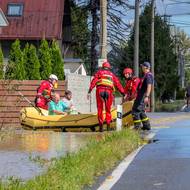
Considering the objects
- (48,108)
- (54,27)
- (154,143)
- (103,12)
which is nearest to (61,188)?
(154,143)

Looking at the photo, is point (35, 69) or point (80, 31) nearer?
point (35, 69)

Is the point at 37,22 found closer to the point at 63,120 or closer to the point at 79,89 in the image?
the point at 79,89

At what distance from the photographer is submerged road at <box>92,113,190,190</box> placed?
9.36 metres

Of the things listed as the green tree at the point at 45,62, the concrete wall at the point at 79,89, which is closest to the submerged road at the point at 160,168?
the concrete wall at the point at 79,89

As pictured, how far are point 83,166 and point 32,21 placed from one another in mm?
30942

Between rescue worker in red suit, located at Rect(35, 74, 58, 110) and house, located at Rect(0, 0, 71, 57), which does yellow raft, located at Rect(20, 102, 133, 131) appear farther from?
house, located at Rect(0, 0, 71, 57)

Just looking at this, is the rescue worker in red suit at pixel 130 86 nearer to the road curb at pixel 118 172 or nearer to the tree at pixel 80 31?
the road curb at pixel 118 172

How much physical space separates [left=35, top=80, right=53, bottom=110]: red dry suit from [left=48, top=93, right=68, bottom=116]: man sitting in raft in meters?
0.32

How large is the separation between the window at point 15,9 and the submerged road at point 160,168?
27.0m

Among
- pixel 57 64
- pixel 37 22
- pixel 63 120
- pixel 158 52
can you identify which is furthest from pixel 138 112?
pixel 158 52

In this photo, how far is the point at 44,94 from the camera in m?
19.7

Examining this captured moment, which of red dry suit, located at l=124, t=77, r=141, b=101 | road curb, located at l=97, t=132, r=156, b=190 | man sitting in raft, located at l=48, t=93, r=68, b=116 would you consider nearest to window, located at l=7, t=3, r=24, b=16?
man sitting in raft, located at l=48, t=93, r=68, b=116

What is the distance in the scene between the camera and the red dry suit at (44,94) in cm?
1947

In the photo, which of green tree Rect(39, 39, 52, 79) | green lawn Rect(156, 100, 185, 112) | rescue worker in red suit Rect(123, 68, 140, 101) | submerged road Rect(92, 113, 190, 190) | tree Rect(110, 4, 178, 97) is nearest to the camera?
submerged road Rect(92, 113, 190, 190)
